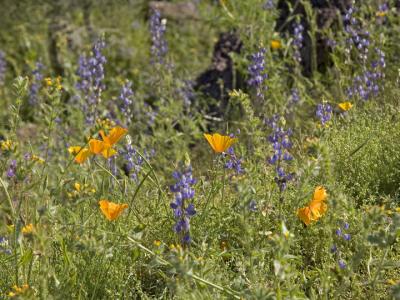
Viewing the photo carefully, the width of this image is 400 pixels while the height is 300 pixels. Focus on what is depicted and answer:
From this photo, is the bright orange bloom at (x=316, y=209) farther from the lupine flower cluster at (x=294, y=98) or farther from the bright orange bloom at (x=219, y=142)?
the lupine flower cluster at (x=294, y=98)

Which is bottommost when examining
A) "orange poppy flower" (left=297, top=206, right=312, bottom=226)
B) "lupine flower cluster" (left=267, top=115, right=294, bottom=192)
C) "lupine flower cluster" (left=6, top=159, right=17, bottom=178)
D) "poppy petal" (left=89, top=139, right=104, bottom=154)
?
"lupine flower cluster" (left=6, top=159, right=17, bottom=178)

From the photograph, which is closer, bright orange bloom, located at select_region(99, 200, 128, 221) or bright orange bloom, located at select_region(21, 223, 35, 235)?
bright orange bloom, located at select_region(21, 223, 35, 235)

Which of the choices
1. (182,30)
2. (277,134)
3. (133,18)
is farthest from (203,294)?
(133,18)

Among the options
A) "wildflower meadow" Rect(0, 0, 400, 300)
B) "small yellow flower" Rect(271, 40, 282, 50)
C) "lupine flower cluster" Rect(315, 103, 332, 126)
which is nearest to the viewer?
"wildflower meadow" Rect(0, 0, 400, 300)

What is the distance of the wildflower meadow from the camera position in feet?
7.47

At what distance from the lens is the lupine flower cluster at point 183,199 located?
2.44 meters

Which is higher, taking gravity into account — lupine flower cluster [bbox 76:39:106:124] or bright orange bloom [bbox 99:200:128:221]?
bright orange bloom [bbox 99:200:128:221]

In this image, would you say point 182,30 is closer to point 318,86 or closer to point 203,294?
point 318,86

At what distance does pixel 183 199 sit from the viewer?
2.46m

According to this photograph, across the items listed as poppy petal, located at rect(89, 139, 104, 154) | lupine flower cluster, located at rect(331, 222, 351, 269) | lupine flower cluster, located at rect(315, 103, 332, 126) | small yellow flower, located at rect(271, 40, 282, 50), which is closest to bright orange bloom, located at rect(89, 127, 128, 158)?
poppy petal, located at rect(89, 139, 104, 154)

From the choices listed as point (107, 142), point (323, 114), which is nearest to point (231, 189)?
point (323, 114)

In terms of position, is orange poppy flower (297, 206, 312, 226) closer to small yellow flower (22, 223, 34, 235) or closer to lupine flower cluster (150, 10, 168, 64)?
small yellow flower (22, 223, 34, 235)

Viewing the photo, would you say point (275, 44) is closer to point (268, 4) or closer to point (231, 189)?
point (268, 4)

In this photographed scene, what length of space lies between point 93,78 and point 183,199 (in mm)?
2553
